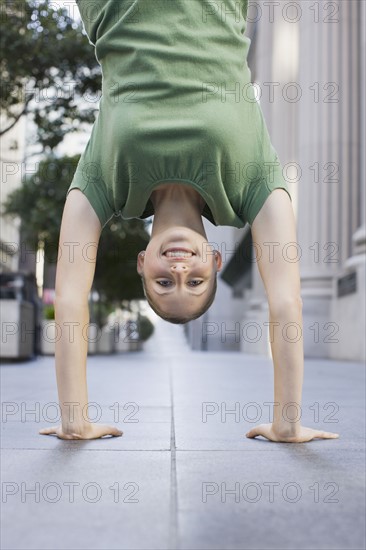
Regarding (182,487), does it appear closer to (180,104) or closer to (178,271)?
(178,271)

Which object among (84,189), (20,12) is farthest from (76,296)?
(20,12)

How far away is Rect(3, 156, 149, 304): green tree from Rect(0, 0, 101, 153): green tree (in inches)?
414

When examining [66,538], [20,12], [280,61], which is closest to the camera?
[66,538]

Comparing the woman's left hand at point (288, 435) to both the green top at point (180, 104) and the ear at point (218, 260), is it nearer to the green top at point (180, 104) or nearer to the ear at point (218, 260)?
the ear at point (218, 260)

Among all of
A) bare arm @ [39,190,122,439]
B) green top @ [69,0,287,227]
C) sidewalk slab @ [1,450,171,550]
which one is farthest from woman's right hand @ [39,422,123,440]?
green top @ [69,0,287,227]

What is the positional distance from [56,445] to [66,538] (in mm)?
1389

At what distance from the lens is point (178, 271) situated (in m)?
2.85

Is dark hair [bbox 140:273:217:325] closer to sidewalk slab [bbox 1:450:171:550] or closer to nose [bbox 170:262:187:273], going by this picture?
nose [bbox 170:262:187:273]

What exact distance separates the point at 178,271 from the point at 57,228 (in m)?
25.7

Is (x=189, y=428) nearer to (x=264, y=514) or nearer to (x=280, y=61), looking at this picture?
(x=264, y=514)

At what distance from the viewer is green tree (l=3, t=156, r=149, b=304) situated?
83.5ft

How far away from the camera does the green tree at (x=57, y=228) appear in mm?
25461

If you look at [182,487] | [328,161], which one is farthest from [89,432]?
[328,161]

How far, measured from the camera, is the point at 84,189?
10.5ft
